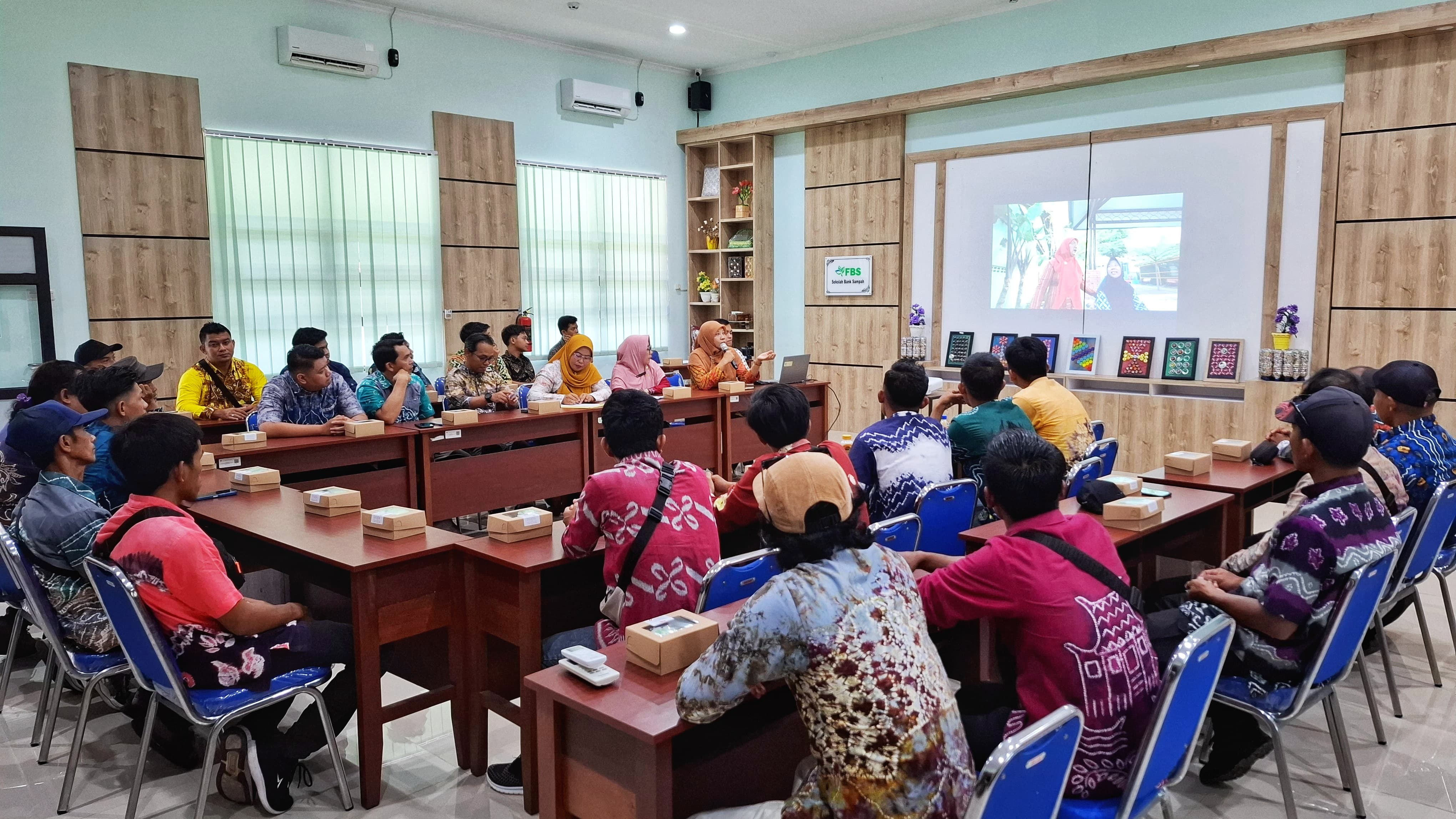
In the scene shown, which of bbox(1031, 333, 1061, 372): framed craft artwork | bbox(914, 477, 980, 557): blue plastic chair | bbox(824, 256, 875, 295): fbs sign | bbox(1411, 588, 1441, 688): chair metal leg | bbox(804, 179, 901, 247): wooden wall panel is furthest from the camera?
bbox(824, 256, 875, 295): fbs sign

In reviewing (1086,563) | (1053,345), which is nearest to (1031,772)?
(1086,563)

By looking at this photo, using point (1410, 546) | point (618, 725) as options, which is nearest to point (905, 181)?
point (1410, 546)

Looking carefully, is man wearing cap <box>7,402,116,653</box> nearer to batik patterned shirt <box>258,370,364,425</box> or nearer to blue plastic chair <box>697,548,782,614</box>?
blue plastic chair <box>697,548,782,614</box>

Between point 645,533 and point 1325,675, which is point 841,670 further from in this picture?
point 1325,675

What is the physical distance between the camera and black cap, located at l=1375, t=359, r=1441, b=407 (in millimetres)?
3387

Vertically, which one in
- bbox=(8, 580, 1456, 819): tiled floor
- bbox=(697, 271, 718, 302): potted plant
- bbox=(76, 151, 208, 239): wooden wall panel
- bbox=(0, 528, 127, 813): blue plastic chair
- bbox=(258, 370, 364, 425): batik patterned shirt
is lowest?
bbox=(8, 580, 1456, 819): tiled floor

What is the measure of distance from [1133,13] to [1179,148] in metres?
1.07

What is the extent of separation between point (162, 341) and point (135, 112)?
1582mm

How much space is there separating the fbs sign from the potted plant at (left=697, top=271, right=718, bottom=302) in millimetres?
1383

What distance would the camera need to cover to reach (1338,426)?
7.77ft

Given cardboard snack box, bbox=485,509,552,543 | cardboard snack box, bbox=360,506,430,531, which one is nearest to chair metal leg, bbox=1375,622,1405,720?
cardboard snack box, bbox=485,509,552,543

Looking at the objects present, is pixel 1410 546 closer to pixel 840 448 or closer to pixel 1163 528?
pixel 1163 528

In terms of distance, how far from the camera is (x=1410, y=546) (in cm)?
297

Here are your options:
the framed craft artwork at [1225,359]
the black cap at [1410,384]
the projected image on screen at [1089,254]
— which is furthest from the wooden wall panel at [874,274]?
the black cap at [1410,384]
